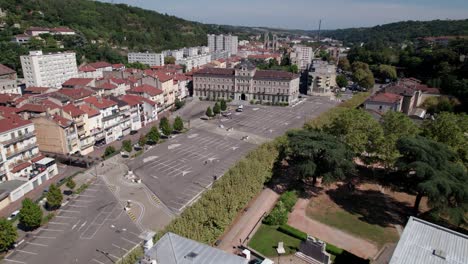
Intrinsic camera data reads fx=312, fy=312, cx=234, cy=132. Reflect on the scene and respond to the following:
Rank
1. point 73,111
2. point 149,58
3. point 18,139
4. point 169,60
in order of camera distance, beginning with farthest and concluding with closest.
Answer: point 169,60 → point 149,58 → point 73,111 → point 18,139

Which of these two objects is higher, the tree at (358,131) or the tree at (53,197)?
the tree at (358,131)

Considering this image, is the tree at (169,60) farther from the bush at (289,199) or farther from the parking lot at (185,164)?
the bush at (289,199)

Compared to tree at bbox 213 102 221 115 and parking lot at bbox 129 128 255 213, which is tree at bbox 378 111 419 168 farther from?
tree at bbox 213 102 221 115

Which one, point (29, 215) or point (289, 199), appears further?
point (289, 199)

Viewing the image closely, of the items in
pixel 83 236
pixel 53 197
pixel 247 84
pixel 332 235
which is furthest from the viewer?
pixel 247 84

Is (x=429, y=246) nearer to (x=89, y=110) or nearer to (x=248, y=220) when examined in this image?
(x=248, y=220)

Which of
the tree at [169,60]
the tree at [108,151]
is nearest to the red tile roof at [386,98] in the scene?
the tree at [108,151]

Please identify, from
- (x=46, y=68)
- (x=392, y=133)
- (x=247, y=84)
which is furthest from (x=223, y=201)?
(x=46, y=68)

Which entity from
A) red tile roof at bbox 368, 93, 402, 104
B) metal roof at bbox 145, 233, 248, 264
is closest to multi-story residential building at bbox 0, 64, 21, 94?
metal roof at bbox 145, 233, 248, 264
